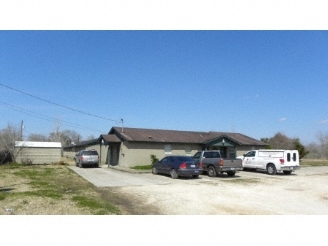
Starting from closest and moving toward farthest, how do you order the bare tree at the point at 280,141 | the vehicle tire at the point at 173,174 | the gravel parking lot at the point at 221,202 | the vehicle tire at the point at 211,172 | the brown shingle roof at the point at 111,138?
1. the gravel parking lot at the point at 221,202
2. the vehicle tire at the point at 173,174
3. the vehicle tire at the point at 211,172
4. the brown shingle roof at the point at 111,138
5. the bare tree at the point at 280,141

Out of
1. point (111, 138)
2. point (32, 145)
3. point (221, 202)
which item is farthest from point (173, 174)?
point (32, 145)

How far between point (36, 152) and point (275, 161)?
24.0m

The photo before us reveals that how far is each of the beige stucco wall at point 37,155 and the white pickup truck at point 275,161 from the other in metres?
20.9

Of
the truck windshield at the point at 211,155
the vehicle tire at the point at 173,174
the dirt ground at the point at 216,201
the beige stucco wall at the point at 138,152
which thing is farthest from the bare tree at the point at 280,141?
the dirt ground at the point at 216,201

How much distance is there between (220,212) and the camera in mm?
8383

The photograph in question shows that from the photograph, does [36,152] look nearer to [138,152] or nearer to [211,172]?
[138,152]

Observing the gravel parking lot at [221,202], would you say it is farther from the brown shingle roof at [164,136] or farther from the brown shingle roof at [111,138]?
the brown shingle roof at [111,138]

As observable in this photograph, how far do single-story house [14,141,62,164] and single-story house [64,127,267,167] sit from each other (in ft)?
17.0

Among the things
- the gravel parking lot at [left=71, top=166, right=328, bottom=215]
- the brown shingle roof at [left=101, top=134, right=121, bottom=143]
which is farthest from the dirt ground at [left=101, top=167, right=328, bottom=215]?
the brown shingle roof at [left=101, top=134, right=121, bottom=143]

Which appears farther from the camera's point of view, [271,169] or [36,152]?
[36,152]

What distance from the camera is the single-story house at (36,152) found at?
95.6 feet

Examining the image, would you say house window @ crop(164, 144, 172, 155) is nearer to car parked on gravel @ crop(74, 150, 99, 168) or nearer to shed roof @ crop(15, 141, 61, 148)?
car parked on gravel @ crop(74, 150, 99, 168)

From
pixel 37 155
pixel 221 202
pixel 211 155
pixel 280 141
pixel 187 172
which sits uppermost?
pixel 280 141

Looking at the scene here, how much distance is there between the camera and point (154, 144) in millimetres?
27172
